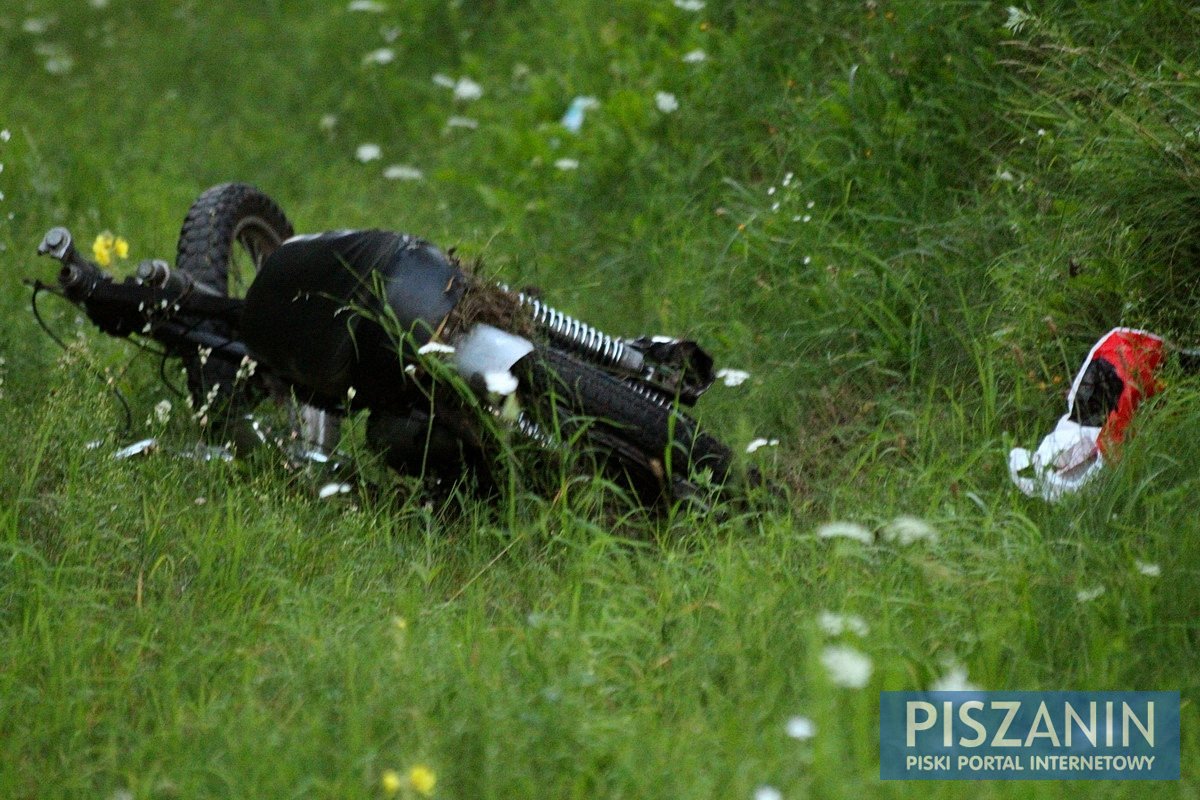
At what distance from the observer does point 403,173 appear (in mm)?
5945

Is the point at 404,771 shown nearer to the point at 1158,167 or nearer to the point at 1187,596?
the point at 1187,596

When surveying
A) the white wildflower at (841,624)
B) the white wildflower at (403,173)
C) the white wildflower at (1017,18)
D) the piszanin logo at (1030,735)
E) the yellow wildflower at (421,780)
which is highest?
the white wildflower at (403,173)

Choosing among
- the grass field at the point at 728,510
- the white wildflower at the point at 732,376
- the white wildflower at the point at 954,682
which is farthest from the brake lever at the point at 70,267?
the white wildflower at the point at 954,682

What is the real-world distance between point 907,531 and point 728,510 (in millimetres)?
744

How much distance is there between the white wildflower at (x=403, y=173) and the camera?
5965 mm

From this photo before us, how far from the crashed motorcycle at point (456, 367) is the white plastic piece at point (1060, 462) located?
2.20ft

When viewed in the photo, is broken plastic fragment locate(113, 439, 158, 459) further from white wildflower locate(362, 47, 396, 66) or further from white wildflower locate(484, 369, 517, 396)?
white wildflower locate(362, 47, 396, 66)

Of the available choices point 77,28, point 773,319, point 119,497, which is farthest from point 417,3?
point 119,497

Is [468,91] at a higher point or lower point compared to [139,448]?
higher

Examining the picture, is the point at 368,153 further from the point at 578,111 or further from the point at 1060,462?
the point at 1060,462

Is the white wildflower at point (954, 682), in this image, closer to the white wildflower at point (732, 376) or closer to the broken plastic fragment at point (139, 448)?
the white wildflower at point (732, 376)

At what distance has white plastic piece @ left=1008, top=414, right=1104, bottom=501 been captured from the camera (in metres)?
3.06

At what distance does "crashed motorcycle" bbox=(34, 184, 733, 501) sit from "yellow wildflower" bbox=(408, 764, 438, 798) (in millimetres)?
974

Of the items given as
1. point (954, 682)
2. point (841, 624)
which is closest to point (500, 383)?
point (841, 624)
